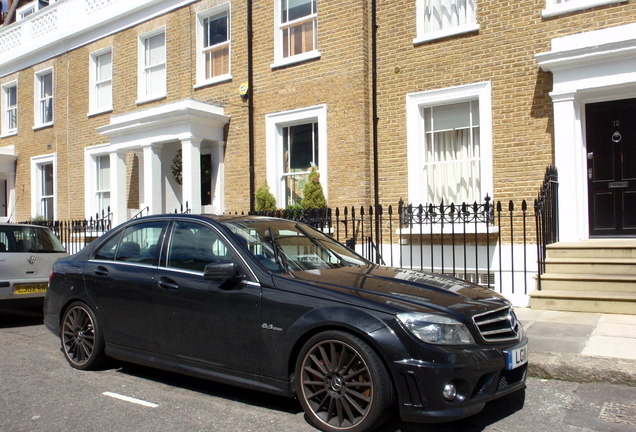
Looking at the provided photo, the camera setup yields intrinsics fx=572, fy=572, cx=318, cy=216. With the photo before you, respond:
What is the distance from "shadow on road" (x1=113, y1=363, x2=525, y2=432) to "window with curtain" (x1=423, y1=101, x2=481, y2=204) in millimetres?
5484

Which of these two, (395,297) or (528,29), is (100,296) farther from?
(528,29)

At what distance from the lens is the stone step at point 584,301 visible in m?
7.14

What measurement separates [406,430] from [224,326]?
158 cm

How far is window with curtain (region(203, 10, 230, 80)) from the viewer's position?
43.0 ft

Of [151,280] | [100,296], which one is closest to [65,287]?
[100,296]

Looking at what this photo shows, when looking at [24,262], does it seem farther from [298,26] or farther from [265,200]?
[298,26]

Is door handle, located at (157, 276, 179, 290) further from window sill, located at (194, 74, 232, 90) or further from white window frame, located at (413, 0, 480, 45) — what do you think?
window sill, located at (194, 74, 232, 90)

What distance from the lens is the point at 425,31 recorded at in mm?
10289

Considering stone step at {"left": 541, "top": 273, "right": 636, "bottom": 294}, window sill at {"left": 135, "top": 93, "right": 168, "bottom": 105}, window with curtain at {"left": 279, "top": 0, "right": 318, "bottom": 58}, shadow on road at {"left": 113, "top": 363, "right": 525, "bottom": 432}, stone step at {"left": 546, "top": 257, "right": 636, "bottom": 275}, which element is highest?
window with curtain at {"left": 279, "top": 0, "right": 318, "bottom": 58}

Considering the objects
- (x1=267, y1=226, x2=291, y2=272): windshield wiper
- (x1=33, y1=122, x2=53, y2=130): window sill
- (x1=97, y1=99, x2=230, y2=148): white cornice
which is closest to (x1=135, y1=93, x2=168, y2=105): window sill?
(x1=97, y1=99, x2=230, y2=148): white cornice

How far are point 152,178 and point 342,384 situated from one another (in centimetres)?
1035

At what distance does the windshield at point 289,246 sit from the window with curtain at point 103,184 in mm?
11376

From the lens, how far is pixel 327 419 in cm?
397

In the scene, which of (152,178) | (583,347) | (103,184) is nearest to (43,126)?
(103,184)
